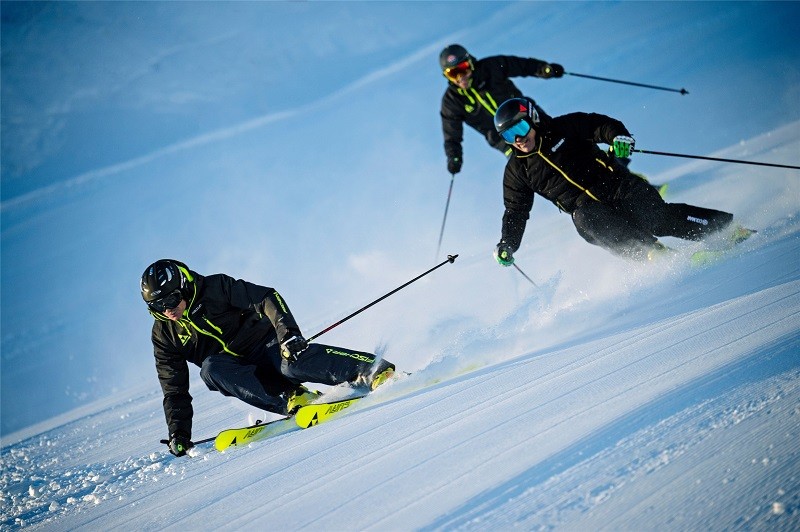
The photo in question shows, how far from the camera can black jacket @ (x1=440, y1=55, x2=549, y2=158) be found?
755 centimetres

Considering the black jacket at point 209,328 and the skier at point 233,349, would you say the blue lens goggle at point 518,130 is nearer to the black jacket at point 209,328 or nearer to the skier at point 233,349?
the skier at point 233,349

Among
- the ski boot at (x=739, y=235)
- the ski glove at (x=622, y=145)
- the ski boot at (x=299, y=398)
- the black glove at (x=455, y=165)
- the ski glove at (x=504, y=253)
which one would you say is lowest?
the ski boot at (x=739, y=235)

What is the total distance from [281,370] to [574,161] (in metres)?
3.63

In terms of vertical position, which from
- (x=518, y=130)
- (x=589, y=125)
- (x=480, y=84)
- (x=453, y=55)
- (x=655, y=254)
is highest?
(x=453, y=55)

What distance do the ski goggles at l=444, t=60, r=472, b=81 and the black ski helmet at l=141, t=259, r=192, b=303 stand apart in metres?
4.61

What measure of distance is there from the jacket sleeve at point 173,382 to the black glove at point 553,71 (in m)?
6.12

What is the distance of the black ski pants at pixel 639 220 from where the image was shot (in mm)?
5227

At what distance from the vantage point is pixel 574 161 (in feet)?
17.6

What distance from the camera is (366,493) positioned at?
2441mm

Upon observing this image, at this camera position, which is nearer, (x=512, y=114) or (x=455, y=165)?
(x=512, y=114)

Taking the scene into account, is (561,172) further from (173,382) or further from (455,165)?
(173,382)

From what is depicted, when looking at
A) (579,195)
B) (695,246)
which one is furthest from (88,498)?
(695,246)

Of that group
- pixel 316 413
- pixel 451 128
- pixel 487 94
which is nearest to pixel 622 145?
pixel 487 94

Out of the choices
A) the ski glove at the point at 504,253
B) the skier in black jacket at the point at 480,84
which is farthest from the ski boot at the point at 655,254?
the skier in black jacket at the point at 480,84
